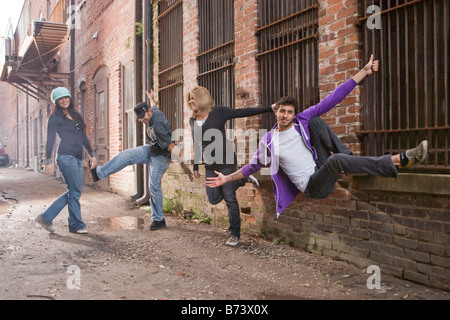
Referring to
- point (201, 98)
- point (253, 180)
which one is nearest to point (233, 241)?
point (253, 180)

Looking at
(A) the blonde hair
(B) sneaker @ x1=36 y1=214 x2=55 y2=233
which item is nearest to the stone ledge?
(A) the blonde hair

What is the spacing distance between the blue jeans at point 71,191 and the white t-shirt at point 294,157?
3.23m

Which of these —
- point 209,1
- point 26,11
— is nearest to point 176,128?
point 209,1

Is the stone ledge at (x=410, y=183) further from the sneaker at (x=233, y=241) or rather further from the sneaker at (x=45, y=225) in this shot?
the sneaker at (x=45, y=225)

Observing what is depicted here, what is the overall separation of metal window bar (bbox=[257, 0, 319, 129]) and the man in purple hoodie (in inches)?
34.1

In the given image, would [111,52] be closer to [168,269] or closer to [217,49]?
[217,49]

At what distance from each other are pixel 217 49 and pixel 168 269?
381 centimetres

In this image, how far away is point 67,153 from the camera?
19.3 feet

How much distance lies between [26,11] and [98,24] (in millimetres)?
18198

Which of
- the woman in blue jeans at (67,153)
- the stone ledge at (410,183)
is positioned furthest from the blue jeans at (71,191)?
the stone ledge at (410,183)

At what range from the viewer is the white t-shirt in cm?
402

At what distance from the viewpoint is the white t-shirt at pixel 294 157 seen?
4.02 m

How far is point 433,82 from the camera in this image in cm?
355

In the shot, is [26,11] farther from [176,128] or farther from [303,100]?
[303,100]
